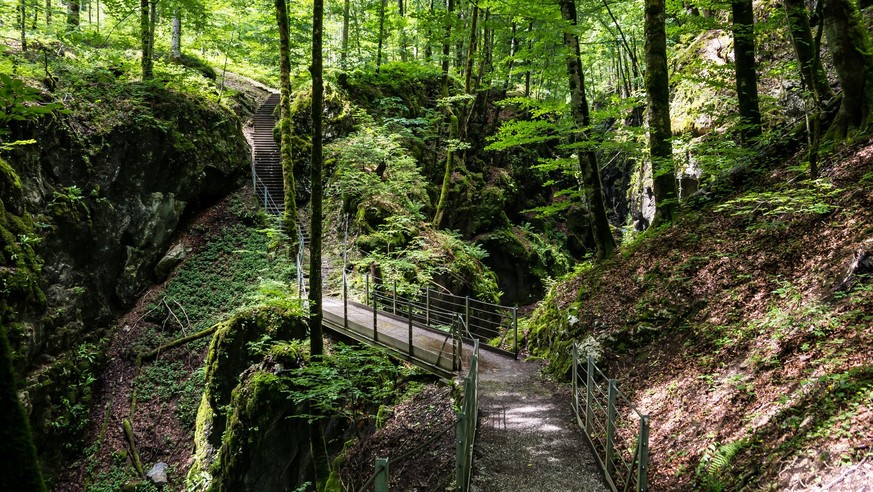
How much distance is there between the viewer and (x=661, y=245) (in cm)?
883

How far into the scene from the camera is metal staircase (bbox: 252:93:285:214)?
17391 millimetres

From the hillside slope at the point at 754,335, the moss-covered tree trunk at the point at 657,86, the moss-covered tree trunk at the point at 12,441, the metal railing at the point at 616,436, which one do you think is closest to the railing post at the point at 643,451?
the metal railing at the point at 616,436

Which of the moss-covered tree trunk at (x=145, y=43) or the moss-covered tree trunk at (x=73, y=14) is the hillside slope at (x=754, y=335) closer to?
the moss-covered tree trunk at (x=145, y=43)

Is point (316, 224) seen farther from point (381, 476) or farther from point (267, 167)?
point (267, 167)

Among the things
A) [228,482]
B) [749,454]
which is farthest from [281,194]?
[749,454]

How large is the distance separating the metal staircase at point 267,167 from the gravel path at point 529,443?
12.1m

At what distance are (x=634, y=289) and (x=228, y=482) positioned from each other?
26.4 ft

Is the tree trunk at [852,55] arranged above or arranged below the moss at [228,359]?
above

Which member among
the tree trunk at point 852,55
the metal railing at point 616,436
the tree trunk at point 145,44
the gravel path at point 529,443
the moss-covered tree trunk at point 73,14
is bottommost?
the gravel path at point 529,443

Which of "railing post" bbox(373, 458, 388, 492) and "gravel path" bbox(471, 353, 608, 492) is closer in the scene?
"railing post" bbox(373, 458, 388, 492)

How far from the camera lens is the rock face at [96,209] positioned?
1006cm

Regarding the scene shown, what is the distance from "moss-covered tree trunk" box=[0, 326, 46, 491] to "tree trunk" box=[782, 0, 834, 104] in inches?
390

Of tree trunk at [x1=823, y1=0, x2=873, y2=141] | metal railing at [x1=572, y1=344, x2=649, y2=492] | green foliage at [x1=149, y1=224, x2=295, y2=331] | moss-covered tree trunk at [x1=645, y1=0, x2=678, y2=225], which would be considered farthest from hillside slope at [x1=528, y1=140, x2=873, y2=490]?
green foliage at [x1=149, y1=224, x2=295, y2=331]

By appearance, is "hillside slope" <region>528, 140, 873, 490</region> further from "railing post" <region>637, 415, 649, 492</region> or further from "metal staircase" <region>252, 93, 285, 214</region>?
"metal staircase" <region>252, 93, 285, 214</region>
